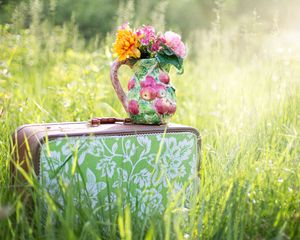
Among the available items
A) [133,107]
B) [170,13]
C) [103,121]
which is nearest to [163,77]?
[133,107]

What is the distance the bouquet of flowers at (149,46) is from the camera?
7.65 feet

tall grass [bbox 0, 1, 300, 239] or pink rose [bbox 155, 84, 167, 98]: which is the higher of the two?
pink rose [bbox 155, 84, 167, 98]

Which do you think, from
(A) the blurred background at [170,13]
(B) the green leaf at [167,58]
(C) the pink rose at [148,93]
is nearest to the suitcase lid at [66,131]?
(C) the pink rose at [148,93]

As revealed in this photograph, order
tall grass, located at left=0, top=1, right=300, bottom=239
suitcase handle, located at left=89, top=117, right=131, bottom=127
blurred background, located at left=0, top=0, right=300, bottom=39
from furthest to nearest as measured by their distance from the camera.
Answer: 1. blurred background, located at left=0, top=0, right=300, bottom=39
2. suitcase handle, located at left=89, top=117, right=131, bottom=127
3. tall grass, located at left=0, top=1, right=300, bottom=239

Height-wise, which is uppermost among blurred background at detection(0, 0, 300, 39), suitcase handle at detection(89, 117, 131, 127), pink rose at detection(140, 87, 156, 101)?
blurred background at detection(0, 0, 300, 39)

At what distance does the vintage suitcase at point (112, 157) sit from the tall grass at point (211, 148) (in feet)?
0.28

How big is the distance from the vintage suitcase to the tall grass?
85mm

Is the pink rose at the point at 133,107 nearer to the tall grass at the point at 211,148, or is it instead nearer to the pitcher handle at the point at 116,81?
the pitcher handle at the point at 116,81

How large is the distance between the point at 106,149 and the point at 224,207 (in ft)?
1.96

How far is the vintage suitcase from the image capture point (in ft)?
6.49

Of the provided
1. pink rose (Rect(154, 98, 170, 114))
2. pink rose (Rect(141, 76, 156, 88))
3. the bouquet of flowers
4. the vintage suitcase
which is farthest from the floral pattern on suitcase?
the bouquet of flowers

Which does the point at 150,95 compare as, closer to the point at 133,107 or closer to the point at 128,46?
the point at 133,107

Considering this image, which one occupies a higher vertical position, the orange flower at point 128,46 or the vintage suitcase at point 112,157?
the orange flower at point 128,46

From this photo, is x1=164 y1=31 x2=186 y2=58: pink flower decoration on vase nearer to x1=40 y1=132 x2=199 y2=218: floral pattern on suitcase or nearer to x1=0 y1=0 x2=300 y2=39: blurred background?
x1=40 y1=132 x2=199 y2=218: floral pattern on suitcase
